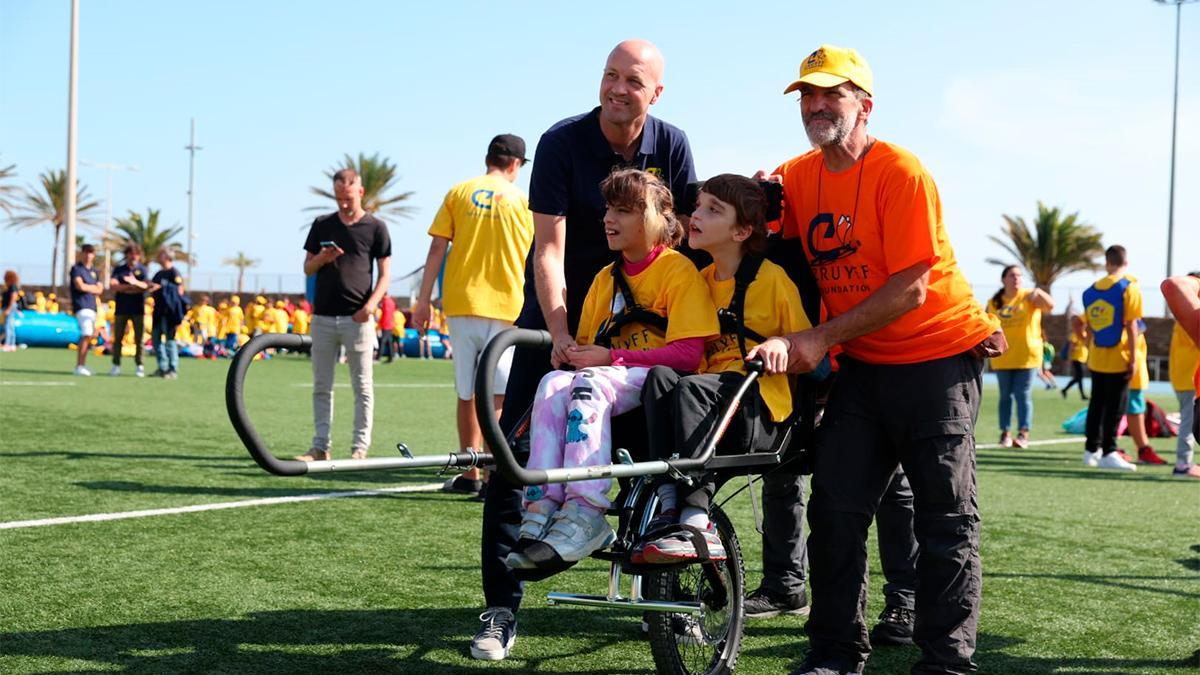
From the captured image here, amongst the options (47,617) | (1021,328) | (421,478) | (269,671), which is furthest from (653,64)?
(1021,328)

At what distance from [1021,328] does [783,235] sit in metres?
9.40

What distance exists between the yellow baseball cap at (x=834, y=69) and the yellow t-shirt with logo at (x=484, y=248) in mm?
3882

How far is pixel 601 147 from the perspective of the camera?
420 centimetres

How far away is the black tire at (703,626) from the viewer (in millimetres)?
3523

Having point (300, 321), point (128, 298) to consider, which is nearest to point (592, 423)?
point (128, 298)

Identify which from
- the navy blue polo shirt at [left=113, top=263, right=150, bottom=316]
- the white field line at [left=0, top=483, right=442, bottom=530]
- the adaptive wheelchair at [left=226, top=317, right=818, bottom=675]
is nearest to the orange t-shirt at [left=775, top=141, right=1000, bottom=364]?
the adaptive wheelchair at [left=226, top=317, right=818, bottom=675]

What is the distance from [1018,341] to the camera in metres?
12.6

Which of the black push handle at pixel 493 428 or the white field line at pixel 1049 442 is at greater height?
the black push handle at pixel 493 428

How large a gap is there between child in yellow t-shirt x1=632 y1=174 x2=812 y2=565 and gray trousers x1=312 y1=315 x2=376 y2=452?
5.20 m

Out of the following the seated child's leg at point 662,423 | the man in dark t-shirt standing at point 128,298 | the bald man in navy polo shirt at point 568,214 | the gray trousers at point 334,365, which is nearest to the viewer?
the seated child's leg at point 662,423

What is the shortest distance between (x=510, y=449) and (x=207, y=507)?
4.31 m

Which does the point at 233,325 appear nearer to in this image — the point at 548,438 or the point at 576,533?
the point at 548,438

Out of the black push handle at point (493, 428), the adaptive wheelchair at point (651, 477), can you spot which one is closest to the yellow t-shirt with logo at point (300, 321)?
the adaptive wheelchair at point (651, 477)

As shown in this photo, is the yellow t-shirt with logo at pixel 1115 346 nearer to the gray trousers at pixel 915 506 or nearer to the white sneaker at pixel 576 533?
the gray trousers at pixel 915 506
